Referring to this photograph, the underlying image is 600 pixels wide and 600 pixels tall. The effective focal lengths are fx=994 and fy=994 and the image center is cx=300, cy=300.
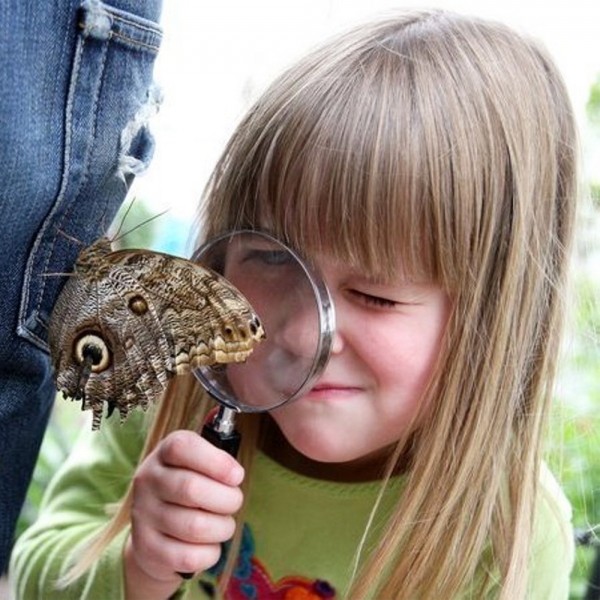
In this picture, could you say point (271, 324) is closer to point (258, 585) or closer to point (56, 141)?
point (56, 141)

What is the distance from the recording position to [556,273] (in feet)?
4.05

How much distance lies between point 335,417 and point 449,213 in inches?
10.5

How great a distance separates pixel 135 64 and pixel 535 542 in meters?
0.80

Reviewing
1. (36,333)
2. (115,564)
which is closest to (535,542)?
(115,564)

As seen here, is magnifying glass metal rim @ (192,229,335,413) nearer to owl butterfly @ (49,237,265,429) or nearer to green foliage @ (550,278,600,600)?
owl butterfly @ (49,237,265,429)

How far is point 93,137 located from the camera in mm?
912

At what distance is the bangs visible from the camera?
1.08 m

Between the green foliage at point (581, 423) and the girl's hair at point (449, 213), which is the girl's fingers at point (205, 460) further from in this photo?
the green foliage at point (581, 423)

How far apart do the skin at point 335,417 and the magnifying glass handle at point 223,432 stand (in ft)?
0.03

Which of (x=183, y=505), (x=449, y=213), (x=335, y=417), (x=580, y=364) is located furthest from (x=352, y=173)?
(x=580, y=364)

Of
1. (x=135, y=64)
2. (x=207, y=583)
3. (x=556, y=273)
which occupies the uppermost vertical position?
(x=135, y=64)

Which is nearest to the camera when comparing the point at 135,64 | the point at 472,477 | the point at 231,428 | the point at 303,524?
the point at 135,64

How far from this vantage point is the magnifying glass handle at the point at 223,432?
3.59ft

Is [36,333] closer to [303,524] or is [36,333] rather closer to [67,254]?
[67,254]
